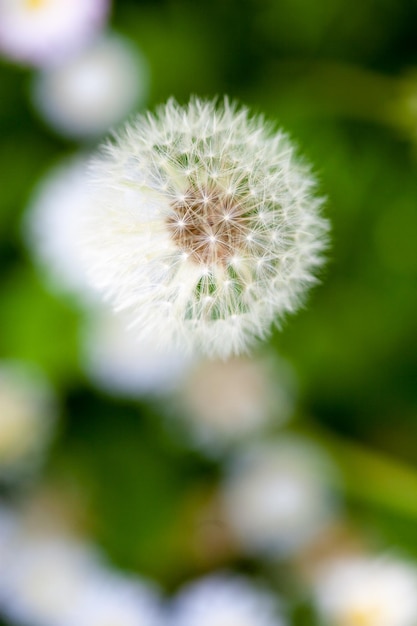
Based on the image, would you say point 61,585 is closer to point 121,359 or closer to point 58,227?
point 121,359

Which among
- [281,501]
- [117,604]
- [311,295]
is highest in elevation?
[311,295]

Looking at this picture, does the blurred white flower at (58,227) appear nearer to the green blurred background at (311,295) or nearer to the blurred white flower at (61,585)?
the green blurred background at (311,295)

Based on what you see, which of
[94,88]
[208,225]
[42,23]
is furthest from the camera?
[94,88]

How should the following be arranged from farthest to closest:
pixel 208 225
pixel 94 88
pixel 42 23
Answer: pixel 94 88
pixel 42 23
pixel 208 225

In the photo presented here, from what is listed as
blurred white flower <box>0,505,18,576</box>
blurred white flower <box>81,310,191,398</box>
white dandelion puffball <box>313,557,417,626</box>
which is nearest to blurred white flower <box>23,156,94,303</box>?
blurred white flower <box>81,310,191,398</box>

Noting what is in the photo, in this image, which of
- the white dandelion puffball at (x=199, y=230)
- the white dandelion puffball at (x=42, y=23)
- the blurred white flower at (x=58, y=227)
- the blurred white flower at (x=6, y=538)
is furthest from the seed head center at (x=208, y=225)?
the blurred white flower at (x=6, y=538)

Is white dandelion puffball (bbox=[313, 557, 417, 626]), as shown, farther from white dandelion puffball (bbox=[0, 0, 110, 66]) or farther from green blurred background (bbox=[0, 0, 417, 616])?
white dandelion puffball (bbox=[0, 0, 110, 66])

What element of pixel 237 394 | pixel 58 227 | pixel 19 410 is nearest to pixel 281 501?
pixel 237 394

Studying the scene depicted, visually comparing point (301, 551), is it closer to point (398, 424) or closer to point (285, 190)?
point (398, 424)
